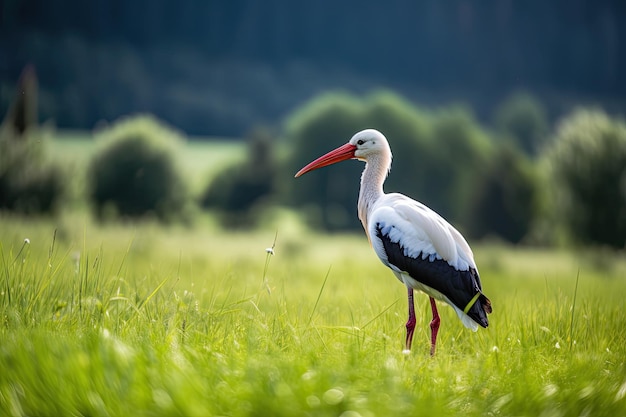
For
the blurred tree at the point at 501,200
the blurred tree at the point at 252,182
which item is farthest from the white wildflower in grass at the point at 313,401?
the blurred tree at the point at 252,182

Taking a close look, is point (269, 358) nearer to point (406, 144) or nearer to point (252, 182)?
point (252, 182)

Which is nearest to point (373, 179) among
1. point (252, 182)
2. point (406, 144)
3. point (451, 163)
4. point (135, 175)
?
point (135, 175)

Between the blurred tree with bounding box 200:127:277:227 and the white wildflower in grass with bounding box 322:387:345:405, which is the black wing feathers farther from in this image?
the blurred tree with bounding box 200:127:277:227

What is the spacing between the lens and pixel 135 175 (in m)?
51.9

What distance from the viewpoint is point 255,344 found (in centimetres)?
461

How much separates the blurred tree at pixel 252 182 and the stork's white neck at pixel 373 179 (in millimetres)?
60502

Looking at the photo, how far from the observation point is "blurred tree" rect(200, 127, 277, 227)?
2675 inches

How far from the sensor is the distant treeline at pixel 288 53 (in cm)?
12619

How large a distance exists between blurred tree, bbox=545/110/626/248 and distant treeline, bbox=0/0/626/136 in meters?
79.3

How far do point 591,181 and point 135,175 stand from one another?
107 feet

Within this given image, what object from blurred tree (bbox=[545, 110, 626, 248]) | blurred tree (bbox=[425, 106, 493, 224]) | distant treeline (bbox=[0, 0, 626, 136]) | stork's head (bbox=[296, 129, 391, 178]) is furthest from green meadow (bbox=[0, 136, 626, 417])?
distant treeline (bbox=[0, 0, 626, 136])

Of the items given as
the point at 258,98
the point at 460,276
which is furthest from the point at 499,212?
the point at 258,98

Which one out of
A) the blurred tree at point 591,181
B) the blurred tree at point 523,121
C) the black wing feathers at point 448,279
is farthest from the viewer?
the blurred tree at point 523,121

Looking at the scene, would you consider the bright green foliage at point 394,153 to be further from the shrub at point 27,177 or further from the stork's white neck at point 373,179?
the stork's white neck at point 373,179
